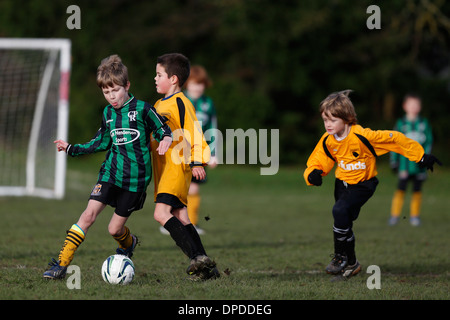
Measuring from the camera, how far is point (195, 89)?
9102mm

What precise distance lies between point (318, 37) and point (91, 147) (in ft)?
62.9

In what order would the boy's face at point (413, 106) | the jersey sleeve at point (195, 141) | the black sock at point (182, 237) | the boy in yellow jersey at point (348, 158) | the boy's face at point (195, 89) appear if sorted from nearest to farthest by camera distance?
1. the black sock at point (182, 237)
2. the jersey sleeve at point (195, 141)
3. the boy in yellow jersey at point (348, 158)
4. the boy's face at point (195, 89)
5. the boy's face at point (413, 106)

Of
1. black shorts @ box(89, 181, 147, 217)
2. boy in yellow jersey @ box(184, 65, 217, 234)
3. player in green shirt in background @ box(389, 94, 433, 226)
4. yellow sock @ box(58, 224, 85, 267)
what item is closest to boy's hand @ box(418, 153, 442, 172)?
black shorts @ box(89, 181, 147, 217)

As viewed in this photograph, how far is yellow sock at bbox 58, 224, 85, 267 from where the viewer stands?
17.6 feet

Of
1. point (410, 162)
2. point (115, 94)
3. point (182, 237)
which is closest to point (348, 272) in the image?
point (182, 237)

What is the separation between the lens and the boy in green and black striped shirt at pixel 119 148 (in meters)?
5.30

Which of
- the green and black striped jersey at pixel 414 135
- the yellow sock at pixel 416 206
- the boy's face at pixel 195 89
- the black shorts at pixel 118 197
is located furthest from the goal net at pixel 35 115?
the black shorts at pixel 118 197

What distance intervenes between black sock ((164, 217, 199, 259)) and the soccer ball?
44 cm

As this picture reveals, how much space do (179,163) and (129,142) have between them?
0.44 m

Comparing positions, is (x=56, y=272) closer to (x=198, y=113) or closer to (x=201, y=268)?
(x=201, y=268)

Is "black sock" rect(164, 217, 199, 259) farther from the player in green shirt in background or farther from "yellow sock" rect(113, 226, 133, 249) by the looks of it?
the player in green shirt in background

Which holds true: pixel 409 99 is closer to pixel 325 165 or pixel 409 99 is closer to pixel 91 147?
pixel 325 165

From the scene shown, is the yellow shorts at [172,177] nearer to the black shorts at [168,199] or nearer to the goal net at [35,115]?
the black shorts at [168,199]

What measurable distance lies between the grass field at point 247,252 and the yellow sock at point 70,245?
25 cm
